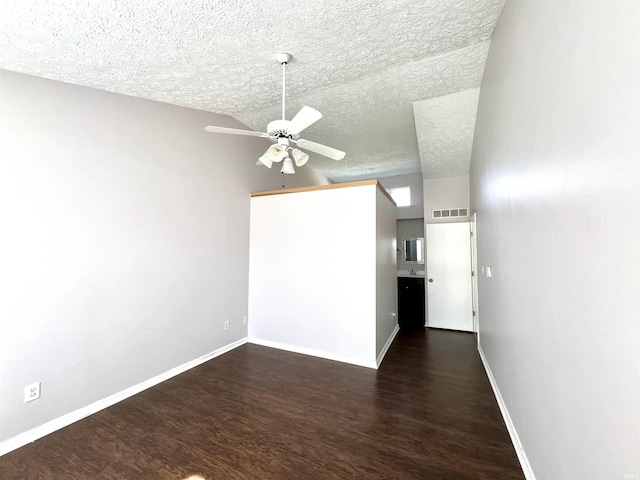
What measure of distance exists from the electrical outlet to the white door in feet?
16.9

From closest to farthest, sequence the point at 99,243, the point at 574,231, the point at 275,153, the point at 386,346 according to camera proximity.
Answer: the point at 574,231 → the point at 99,243 → the point at 275,153 → the point at 386,346

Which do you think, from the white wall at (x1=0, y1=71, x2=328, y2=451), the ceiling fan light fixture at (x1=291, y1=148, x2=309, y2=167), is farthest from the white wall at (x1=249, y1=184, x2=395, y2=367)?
the ceiling fan light fixture at (x1=291, y1=148, x2=309, y2=167)

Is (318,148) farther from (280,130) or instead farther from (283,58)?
(283,58)

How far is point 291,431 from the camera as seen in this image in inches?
81.7

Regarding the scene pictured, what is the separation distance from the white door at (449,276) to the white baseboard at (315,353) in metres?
2.26

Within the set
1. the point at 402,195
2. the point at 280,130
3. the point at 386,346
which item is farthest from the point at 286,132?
the point at 402,195

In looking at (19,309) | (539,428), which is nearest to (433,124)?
(539,428)

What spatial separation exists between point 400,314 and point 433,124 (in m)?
3.70

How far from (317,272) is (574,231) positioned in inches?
110

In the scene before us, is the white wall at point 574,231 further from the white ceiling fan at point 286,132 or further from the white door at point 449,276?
the white door at point 449,276

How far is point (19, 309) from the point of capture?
1914mm

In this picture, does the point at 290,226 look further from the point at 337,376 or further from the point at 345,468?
the point at 345,468

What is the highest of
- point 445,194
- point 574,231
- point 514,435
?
point 445,194

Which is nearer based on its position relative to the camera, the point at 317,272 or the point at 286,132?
the point at 286,132
